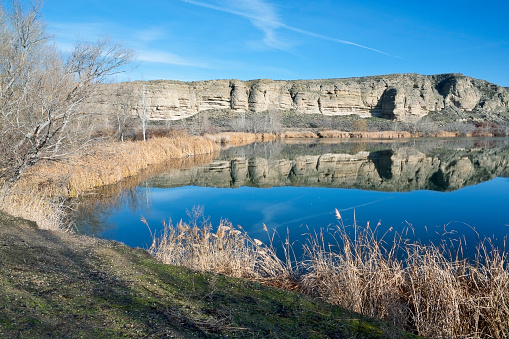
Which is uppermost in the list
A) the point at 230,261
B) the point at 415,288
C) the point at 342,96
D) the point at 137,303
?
the point at 342,96

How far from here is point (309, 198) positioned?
1234cm

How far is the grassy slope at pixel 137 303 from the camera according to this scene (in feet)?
7.97

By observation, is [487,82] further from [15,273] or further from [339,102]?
[15,273]

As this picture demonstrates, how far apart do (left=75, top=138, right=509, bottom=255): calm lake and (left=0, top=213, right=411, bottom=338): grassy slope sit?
3.94m

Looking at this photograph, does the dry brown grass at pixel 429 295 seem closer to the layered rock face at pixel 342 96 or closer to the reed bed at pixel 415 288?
the reed bed at pixel 415 288

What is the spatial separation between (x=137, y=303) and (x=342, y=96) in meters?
76.6

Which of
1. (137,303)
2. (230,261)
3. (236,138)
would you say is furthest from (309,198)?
(236,138)

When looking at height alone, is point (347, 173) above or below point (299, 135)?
below

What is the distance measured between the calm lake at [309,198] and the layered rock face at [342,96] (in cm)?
4939

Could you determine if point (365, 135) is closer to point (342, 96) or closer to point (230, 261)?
point (342, 96)

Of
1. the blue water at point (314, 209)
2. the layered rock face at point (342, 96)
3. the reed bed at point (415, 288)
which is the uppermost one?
the layered rock face at point (342, 96)

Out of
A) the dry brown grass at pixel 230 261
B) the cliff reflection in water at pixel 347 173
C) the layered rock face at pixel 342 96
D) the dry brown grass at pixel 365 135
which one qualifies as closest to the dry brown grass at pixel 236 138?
the dry brown grass at pixel 365 135

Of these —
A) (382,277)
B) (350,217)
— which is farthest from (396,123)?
(382,277)

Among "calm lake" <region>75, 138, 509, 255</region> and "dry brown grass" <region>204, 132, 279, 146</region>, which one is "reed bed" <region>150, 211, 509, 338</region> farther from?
"dry brown grass" <region>204, 132, 279, 146</region>
